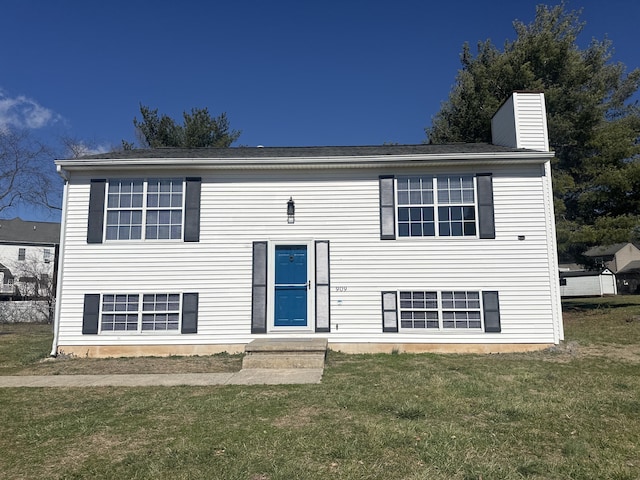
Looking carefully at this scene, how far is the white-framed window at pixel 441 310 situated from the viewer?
32.0 feet

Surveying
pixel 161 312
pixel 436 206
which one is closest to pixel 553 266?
pixel 436 206

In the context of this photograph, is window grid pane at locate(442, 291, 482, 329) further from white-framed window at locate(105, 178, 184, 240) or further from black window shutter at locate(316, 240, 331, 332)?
white-framed window at locate(105, 178, 184, 240)

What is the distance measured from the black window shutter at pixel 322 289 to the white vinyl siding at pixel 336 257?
12cm

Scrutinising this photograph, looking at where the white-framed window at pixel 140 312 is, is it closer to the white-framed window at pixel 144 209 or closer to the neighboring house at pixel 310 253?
the neighboring house at pixel 310 253

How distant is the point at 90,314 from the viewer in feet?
32.1

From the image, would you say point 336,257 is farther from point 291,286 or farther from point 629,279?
point 629,279

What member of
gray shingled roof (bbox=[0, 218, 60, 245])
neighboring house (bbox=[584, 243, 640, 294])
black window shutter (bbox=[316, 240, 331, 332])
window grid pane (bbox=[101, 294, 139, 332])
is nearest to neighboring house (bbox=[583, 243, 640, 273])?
neighboring house (bbox=[584, 243, 640, 294])

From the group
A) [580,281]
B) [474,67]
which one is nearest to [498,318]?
[474,67]

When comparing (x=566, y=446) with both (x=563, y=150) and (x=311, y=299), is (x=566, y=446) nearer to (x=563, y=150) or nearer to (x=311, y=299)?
(x=311, y=299)

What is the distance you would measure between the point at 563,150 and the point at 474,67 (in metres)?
6.13

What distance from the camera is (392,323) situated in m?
9.73

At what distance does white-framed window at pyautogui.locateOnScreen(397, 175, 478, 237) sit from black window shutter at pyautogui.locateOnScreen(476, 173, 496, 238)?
13cm

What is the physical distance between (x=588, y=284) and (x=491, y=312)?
32880mm

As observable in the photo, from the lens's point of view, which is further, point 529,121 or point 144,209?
point 529,121
